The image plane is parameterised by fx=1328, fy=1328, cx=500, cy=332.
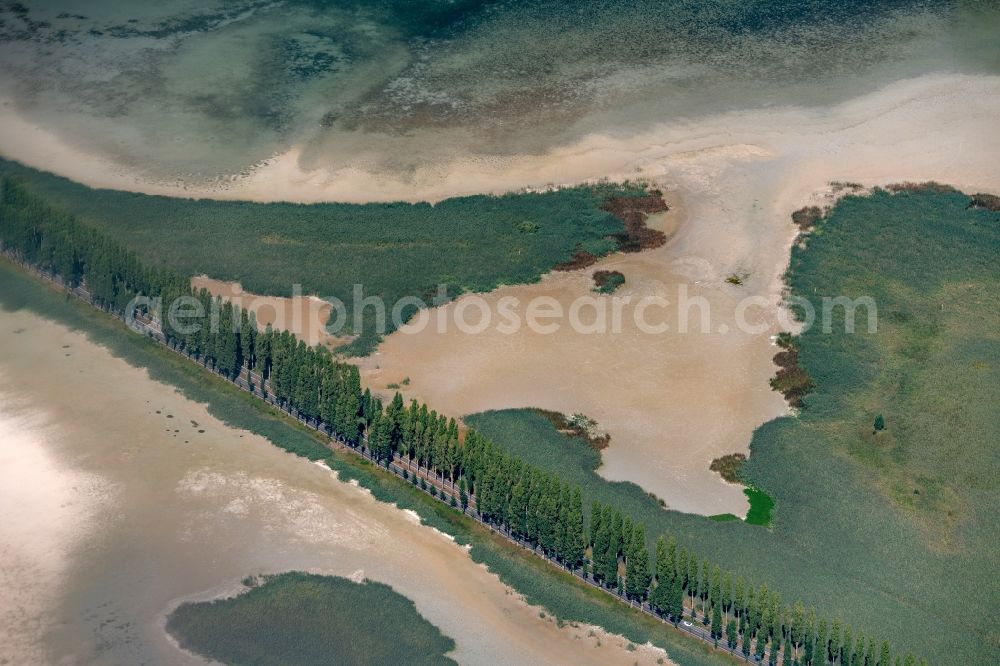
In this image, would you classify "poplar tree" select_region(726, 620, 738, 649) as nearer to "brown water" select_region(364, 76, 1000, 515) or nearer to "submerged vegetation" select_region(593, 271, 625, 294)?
"brown water" select_region(364, 76, 1000, 515)

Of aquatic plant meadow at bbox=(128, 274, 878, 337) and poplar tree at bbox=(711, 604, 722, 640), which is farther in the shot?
aquatic plant meadow at bbox=(128, 274, 878, 337)

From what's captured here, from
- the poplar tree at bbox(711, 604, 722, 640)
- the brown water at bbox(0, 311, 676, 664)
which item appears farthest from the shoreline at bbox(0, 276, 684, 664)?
the poplar tree at bbox(711, 604, 722, 640)

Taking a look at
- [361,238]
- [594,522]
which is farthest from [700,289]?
[594,522]

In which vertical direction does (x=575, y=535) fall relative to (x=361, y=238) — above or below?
below

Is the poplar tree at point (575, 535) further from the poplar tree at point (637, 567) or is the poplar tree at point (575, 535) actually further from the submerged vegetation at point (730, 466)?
the submerged vegetation at point (730, 466)

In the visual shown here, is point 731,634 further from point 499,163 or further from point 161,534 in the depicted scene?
point 499,163

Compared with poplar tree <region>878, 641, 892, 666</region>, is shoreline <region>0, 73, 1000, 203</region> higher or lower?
higher

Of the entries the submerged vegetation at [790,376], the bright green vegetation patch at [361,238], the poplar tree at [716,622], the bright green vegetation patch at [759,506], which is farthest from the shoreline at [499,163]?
the poplar tree at [716,622]
